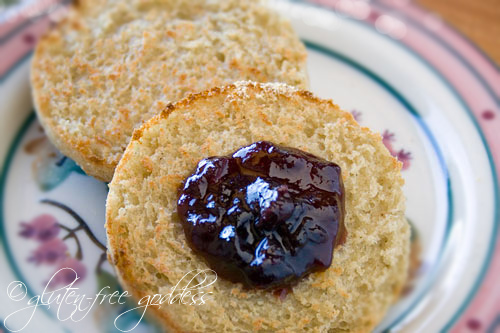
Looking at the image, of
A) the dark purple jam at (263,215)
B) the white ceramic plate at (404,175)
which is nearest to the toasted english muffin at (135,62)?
the white ceramic plate at (404,175)

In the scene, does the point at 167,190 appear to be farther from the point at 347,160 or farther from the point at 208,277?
the point at 347,160

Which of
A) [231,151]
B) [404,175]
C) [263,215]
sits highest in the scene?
[404,175]

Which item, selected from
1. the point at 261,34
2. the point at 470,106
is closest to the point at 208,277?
Result: the point at 261,34

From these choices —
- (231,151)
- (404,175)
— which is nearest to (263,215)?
(231,151)

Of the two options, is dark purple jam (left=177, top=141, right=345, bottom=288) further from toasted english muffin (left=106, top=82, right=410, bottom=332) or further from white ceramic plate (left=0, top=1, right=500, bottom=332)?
white ceramic plate (left=0, top=1, right=500, bottom=332)

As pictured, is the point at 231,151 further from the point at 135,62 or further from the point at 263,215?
the point at 135,62

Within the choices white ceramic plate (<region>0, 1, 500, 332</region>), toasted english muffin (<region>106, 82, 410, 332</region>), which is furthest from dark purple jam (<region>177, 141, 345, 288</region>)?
white ceramic plate (<region>0, 1, 500, 332</region>)

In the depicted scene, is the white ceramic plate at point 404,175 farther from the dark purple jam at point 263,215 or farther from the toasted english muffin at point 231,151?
the dark purple jam at point 263,215
